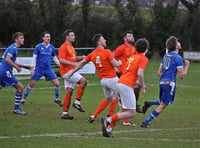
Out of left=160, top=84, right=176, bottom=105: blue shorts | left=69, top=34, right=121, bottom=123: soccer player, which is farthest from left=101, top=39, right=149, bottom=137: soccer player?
left=69, top=34, right=121, bottom=123: soccer player

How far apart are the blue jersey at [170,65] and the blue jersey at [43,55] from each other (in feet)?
15.2

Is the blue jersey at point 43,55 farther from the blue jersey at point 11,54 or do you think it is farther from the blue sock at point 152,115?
the blue sock at point 152,115

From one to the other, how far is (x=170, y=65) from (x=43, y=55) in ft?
15.9

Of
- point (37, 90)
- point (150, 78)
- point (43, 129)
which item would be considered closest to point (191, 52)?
point (150, 78)

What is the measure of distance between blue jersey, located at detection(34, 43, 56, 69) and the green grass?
1.18 meters

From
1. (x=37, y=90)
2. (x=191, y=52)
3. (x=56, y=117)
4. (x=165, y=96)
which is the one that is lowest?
(x=191, y=52)

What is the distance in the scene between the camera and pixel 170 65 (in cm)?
1196

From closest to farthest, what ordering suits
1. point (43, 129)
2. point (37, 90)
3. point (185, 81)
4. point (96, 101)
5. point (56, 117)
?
1. point (43, 129)
2. point (56, 117)
3. point (96, 101)
4. point (37, 90)
5. point (185, 81)

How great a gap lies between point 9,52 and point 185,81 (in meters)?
14.5

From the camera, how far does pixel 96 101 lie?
699 inches

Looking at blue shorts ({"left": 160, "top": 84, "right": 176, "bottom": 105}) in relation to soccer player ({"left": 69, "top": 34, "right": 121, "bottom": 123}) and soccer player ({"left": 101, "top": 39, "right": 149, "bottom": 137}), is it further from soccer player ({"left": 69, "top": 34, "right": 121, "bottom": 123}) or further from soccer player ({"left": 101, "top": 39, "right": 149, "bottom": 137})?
soccer player ({"left": 101, "top": 39, "right": 149, "bottom": 137})

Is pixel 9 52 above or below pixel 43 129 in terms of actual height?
above

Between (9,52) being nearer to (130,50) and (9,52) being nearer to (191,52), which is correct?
(130,50)

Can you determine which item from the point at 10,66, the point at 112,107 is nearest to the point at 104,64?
the point at 112,107
